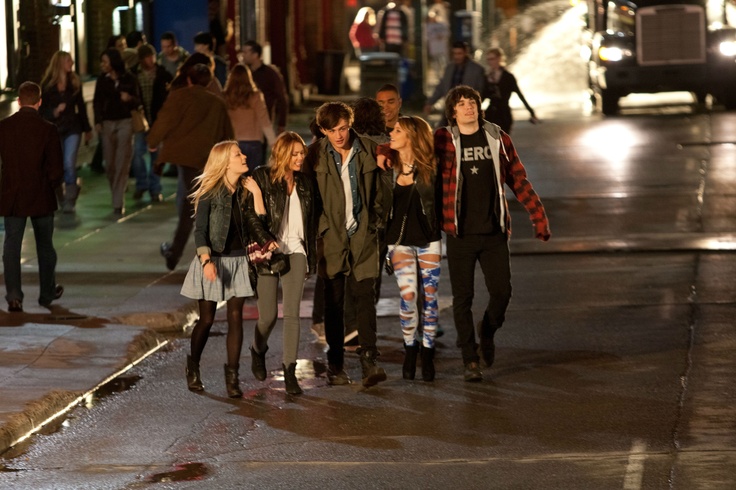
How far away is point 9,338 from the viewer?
422 inches

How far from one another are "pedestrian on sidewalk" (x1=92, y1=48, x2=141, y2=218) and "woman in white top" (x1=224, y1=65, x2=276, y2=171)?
279cm

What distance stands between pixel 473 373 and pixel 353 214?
1.21 meters

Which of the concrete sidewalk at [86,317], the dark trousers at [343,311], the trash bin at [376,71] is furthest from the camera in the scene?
the trash bin at [376,71]

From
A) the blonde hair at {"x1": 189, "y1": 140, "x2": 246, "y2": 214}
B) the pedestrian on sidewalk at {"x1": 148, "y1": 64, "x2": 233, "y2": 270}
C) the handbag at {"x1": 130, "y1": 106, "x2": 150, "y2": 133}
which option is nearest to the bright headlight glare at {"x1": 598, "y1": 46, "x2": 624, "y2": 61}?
the handbag at {"x1": 130, "y1": 106, "x2": 150, "y2": 133}

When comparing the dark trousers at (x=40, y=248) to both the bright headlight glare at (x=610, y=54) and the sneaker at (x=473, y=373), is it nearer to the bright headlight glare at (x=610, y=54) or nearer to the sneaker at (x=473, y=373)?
the sneaker at (x=473, y=373)

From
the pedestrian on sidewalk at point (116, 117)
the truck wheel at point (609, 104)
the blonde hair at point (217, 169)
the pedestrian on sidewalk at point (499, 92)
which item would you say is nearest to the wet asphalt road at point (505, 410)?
the blonde hair at point (217, 169)

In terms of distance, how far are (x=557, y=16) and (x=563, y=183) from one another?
33067mm

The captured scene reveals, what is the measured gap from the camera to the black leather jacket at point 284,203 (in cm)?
902

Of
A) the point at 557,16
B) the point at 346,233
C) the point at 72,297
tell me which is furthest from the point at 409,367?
the point at 557,16

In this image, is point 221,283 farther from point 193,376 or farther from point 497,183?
point 497,183

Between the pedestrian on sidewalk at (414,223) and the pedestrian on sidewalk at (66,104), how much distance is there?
7.82m

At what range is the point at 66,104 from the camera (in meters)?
16.5

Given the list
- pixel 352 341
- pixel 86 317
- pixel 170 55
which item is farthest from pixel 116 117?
pixel 352 341

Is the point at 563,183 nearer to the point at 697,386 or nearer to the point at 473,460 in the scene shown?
the point at 697,386
